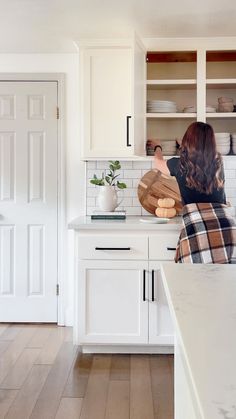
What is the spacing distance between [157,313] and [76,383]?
0.70m

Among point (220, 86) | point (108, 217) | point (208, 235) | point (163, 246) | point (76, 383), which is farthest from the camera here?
point (220, 86)

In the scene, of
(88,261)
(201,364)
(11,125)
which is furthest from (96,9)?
(201,364)

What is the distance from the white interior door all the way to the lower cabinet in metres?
0.84

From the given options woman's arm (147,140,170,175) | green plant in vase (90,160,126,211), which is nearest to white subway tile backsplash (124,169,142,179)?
green plant in vase (90,160,126,211)

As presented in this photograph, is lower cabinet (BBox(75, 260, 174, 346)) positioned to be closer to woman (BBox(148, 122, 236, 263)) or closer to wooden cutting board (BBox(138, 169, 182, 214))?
woman (BBox(148, 122, 236, 263))

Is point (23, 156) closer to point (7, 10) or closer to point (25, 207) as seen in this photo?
point (25, 207)

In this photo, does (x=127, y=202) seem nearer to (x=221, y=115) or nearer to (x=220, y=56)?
(x=221, y=115)

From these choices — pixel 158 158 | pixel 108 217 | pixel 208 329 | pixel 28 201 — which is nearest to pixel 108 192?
pixel 108 217

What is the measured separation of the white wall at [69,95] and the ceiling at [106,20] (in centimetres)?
19

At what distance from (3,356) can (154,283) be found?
1.15 metres

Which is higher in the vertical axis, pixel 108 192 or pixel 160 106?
pixel 160 106

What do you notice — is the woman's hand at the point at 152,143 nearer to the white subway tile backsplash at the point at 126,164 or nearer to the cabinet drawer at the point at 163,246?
the white subway tile backsplash at the point at 126,164

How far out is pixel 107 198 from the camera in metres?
3.13

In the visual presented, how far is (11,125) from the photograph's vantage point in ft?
11.6
